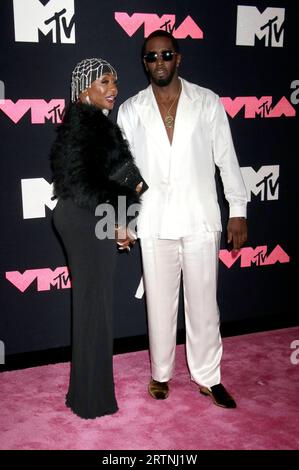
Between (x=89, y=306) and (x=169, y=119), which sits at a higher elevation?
(x=169, y=119)

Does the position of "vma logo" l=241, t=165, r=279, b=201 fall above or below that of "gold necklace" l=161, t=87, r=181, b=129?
below

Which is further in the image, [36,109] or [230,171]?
[36,109]

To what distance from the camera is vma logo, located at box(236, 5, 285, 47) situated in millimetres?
3391

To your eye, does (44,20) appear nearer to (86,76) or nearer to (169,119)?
(86,76)

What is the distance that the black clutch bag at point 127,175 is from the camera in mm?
2362

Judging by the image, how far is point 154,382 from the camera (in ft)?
9.85

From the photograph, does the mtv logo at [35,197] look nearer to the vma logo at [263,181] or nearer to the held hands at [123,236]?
the held hands at [123,236]

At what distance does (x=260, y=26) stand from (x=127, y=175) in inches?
68.9

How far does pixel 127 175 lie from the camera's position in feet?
7.89

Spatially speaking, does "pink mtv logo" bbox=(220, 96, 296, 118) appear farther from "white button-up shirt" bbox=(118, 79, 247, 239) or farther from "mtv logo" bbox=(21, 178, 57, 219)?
"mtv logo" bbox=(21, 178, 57, 219)

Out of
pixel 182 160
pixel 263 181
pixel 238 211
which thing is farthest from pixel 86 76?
pixel 263 181

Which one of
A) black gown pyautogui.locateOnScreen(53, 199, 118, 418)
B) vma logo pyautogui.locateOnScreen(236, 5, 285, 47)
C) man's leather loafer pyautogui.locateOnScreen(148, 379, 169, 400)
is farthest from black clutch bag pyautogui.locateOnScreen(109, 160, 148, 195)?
vma logo pyautogui.locateOnScreen(236, 5, 285, 47)
